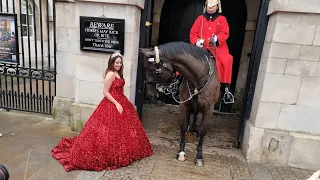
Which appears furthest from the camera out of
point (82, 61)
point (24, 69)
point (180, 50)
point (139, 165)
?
point (24, 69)

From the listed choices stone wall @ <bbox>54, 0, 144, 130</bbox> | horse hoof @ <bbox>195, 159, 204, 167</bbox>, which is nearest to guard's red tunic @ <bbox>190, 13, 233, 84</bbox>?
stone wall @ <bbox>54, 0, 144, 130</bbox>

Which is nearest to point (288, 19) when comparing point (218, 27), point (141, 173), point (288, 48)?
point (288, 48)

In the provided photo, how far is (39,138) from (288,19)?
15.5ft

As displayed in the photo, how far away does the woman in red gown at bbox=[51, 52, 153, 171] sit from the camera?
340 centimetres

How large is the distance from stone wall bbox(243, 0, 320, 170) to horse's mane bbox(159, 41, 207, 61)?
3.84ft

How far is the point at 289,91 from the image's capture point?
3.73 m

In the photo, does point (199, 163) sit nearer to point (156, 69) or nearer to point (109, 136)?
point (109, 136)

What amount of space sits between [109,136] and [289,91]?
2970 mm

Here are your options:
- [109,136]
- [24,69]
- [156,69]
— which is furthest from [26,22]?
[156,69]

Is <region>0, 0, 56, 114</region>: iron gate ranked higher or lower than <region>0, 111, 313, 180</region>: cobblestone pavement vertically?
higher

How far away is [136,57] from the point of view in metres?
4.46

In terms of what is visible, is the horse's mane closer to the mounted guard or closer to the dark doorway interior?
the mounted guard

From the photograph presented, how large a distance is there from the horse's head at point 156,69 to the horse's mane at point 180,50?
0.09 meters

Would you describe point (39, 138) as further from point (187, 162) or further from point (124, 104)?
point (187, 162)
